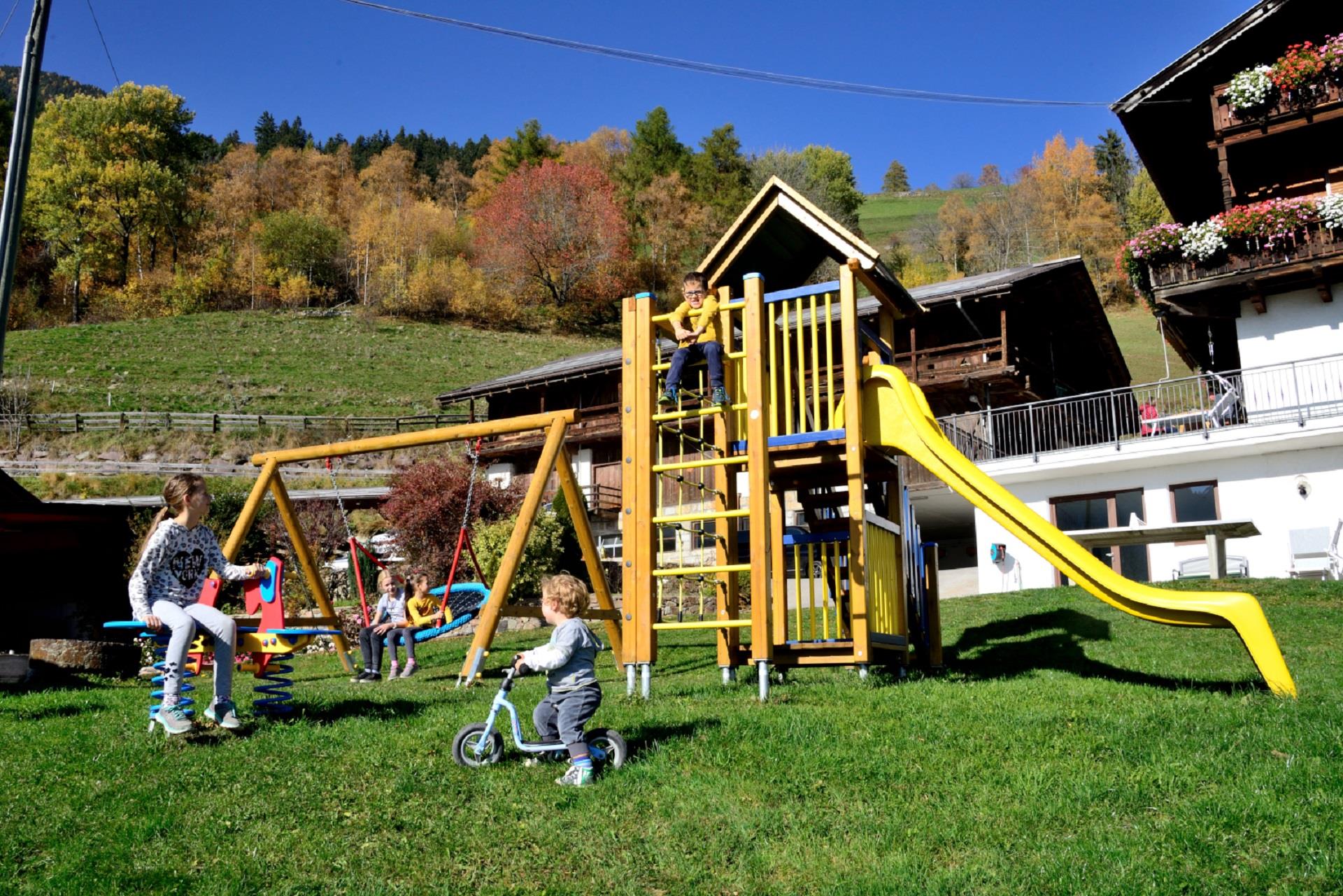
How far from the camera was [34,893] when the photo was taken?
4.83 metres

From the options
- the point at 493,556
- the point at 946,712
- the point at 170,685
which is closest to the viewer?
the point at 170,685

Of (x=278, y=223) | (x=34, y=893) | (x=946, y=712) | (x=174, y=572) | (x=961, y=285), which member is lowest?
(x=34, y=893)

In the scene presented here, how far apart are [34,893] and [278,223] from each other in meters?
80.3

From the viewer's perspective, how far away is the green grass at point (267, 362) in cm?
5172

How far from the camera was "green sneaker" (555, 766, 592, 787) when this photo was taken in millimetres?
6160

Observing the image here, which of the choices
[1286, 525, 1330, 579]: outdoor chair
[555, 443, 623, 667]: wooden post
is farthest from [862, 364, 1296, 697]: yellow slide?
[1286, 525, 1330, 579]: outdoor chair

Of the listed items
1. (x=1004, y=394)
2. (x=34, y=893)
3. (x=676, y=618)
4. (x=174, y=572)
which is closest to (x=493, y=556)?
(x=676, y=618)

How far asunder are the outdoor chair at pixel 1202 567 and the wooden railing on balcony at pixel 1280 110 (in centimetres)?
904

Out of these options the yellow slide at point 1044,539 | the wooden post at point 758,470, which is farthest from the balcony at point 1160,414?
the wooden post at point 758,470

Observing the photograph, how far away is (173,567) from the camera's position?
7301mm

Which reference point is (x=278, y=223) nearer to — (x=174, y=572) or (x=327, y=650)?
(x=327, y=650)

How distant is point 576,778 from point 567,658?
712mm

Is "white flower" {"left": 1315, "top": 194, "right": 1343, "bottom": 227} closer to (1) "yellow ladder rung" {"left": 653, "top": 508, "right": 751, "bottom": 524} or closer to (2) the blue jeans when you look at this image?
(2) the blue jeans

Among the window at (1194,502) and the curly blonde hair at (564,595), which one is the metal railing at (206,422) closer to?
the window at (1194,502)
